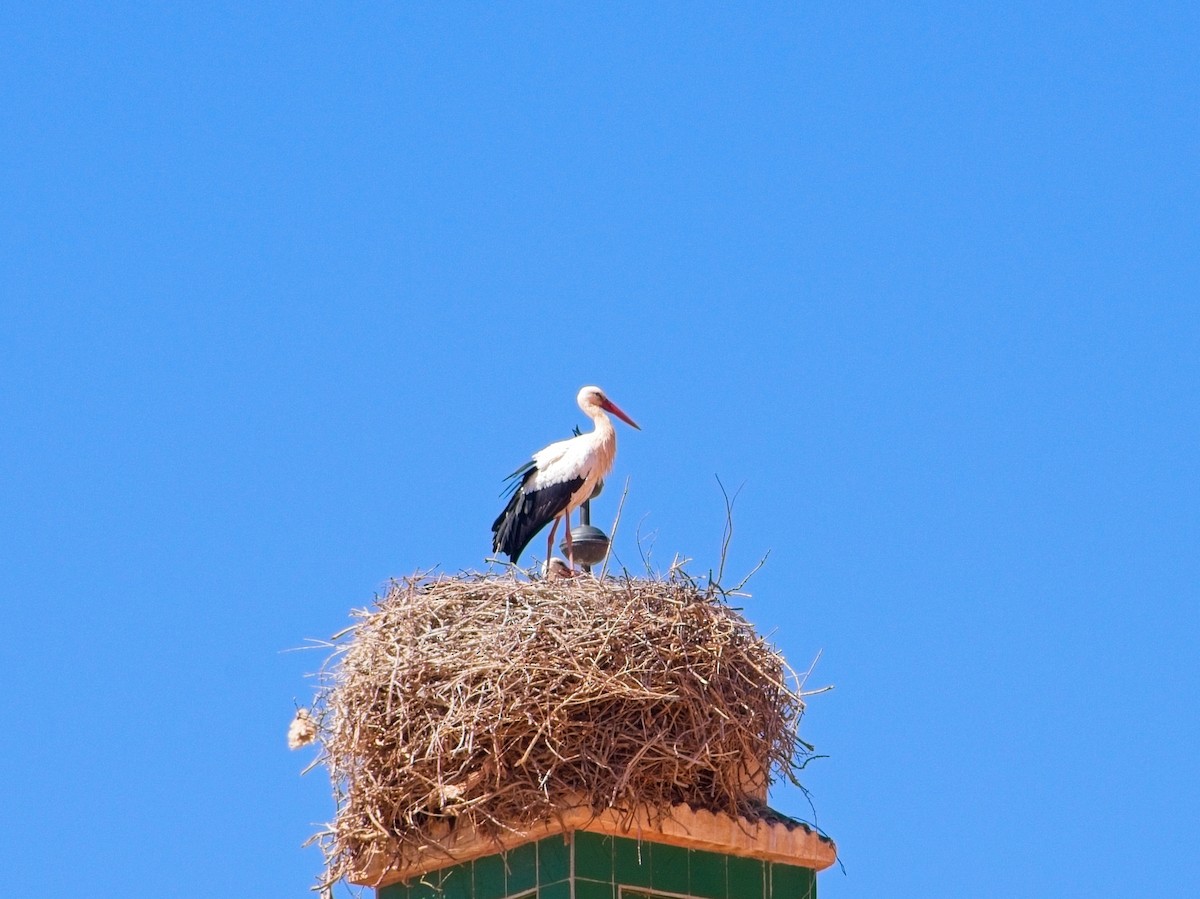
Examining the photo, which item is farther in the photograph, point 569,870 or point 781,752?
point 781,752

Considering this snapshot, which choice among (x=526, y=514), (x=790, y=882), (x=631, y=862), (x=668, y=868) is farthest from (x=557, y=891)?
(x=526, y=514)

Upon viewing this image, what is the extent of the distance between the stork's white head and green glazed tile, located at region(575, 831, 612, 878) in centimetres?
506

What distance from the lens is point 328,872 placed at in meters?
10.8

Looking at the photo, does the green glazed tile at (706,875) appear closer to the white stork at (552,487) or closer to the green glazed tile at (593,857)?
the green glazed tile at (593,857)

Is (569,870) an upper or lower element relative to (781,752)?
lower

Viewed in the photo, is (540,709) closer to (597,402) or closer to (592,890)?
(592,890)

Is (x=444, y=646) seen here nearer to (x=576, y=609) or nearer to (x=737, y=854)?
(x=576, y=609)

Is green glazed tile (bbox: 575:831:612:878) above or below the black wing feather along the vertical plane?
below

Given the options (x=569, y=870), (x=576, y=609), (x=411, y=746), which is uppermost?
(x=576, y=609)

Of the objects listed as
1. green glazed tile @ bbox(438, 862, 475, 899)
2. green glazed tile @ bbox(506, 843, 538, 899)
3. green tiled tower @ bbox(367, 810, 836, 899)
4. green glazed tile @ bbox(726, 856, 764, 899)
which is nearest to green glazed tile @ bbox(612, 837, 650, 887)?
green tiled tower @ bbox(367, 810, 836, 899)

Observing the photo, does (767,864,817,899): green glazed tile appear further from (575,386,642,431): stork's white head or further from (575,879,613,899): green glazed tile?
(575,386,642,431): stork's white head

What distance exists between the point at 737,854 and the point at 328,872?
1.92 metres

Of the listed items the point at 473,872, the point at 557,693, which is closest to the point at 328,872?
the point at 473,872

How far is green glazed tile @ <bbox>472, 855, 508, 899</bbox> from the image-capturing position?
10344mm
